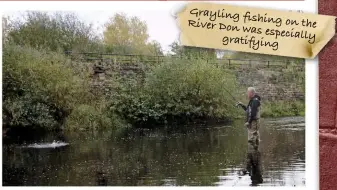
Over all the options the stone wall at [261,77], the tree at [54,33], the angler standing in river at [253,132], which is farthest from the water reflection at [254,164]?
the tree at [54,33]

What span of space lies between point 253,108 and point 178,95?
528 mm

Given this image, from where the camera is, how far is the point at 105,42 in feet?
15.3

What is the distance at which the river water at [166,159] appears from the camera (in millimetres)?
4512

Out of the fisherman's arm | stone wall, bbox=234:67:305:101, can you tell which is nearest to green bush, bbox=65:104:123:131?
the fisherman's arm

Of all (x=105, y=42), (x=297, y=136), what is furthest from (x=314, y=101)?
(x=105, y=42)

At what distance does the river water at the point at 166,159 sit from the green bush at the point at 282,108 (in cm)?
5

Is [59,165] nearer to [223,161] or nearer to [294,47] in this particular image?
[223,161]

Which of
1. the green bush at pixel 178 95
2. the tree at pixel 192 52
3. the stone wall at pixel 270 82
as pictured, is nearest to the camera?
the tree at pixel 192 52

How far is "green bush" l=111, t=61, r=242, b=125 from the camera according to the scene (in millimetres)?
4645

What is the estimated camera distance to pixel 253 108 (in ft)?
15.1

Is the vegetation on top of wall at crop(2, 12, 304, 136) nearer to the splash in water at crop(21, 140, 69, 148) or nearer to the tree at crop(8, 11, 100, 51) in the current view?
the tree at crop(8, 11, 100, 51)

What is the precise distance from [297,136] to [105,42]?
1460mm

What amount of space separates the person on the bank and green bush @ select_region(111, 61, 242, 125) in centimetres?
11

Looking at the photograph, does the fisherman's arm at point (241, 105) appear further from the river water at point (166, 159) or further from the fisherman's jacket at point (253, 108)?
the river water at point (166, 159)
